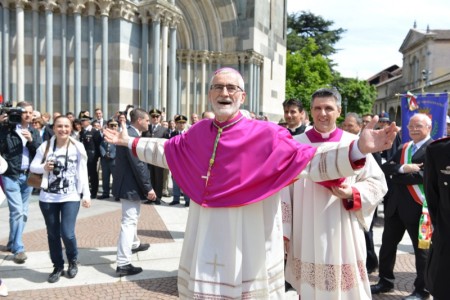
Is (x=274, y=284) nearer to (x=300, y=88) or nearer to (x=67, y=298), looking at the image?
(x=67, y=298)

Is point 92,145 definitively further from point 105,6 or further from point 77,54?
point 105,6

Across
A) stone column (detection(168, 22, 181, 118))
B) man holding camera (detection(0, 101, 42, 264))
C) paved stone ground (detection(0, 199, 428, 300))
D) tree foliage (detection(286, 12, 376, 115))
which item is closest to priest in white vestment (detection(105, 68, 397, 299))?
paved stone ground (detection(0, 199, 428, 300))

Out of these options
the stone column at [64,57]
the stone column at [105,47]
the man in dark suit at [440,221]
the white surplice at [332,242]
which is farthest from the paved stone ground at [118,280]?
the stone column at [64,57]

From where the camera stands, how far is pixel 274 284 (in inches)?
121

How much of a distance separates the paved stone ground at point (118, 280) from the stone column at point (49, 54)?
5313 millimetres

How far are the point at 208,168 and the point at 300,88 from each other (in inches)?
1432

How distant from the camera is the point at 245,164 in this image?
118 inches

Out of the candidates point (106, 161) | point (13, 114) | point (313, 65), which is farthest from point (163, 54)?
point (313, 65)

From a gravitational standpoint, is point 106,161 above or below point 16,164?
below

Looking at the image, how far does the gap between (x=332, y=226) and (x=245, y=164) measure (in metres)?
1.16

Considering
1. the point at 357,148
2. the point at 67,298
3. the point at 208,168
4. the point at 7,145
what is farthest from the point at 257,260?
the point at 7,145

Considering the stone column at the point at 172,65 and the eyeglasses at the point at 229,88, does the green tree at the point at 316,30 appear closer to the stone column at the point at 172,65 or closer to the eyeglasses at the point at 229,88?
the stone column at the point at 172,65

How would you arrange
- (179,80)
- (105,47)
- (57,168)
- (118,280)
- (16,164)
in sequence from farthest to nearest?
(179,80)
(105,47)
(16,164)
(118,280)
(57,168)

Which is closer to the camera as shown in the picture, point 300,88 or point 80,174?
point 80,174
